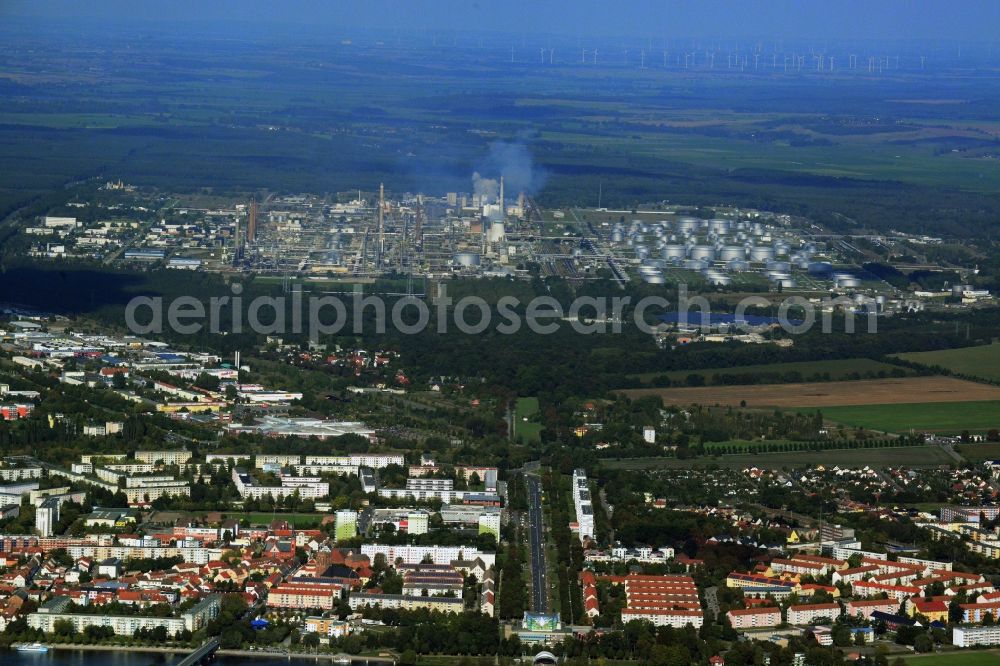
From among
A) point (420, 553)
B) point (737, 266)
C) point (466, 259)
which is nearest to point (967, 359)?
point (737, 266)

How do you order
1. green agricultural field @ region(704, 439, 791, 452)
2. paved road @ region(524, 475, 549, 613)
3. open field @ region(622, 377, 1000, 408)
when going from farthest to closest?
1. open field @ region(622, 377, 1000, 408)
2. green agricultural field @ region(704, 439, 791, 452)
3. paved road @ region(524, 475, 549, 613)

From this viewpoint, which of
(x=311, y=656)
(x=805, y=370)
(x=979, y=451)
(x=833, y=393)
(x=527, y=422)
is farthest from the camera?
(x=805, y=370)

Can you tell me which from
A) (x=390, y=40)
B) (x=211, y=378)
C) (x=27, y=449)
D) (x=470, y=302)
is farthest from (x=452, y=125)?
(x=390, y=40)

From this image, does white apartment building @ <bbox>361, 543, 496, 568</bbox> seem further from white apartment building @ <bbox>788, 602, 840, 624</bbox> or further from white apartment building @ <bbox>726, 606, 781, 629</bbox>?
white apartment building @ <bbox>788, 602, 840, 624</bbox>

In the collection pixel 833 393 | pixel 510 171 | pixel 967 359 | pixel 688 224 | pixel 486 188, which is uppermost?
pixel 833 393

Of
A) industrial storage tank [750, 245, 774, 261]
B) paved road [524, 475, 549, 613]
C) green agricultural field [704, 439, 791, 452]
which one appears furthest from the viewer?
industrial storage tank [750, 245, 774, 261]

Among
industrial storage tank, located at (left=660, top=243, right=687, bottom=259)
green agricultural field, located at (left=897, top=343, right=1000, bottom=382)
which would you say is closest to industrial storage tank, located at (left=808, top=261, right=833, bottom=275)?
industrial storage tank, located at (left=660, top=243, right=687, bottom=259)

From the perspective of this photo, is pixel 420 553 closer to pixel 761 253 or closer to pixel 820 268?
pixel 820 268

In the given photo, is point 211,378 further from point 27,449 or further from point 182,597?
point 182,597
